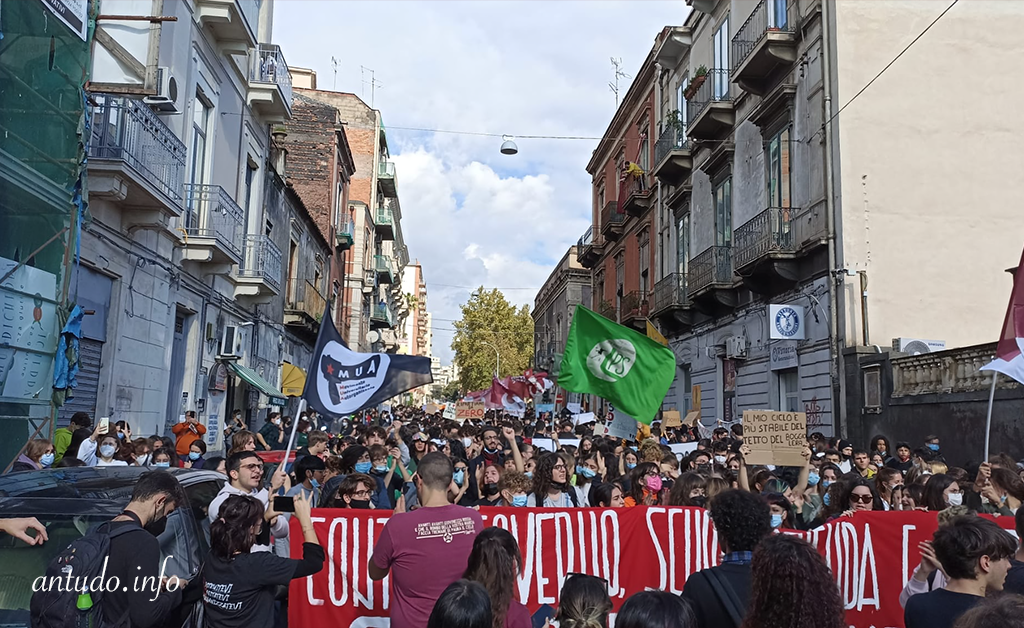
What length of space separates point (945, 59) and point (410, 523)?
1729 centimetres

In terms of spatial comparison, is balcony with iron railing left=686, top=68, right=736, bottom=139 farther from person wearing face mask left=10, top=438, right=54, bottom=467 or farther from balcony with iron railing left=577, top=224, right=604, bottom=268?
person wearing face mask left=10, top=438, right=54, bottom=467

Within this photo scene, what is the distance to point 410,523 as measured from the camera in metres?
4.26

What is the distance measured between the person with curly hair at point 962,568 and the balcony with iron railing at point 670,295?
2090cm

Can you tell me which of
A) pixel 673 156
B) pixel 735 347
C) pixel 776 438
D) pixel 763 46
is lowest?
pixel 776 438

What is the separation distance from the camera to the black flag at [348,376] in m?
6.99

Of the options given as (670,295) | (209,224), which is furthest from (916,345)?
(209,224)

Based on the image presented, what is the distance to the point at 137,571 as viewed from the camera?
3.63 m

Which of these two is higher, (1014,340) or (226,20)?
(226,20)

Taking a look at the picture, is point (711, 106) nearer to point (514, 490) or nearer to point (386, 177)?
point (514, 490)

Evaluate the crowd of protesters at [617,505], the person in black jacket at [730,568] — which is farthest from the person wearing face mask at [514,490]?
the person in black jacket at [730,568]

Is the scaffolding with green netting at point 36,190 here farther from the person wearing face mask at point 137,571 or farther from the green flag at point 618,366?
the person wearing face mask at point 137,571

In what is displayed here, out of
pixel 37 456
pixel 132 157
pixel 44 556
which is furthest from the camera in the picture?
pixel 132 157

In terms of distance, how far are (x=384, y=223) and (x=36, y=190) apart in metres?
40.1

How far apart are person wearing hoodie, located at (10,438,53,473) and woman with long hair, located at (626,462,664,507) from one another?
6.00m
